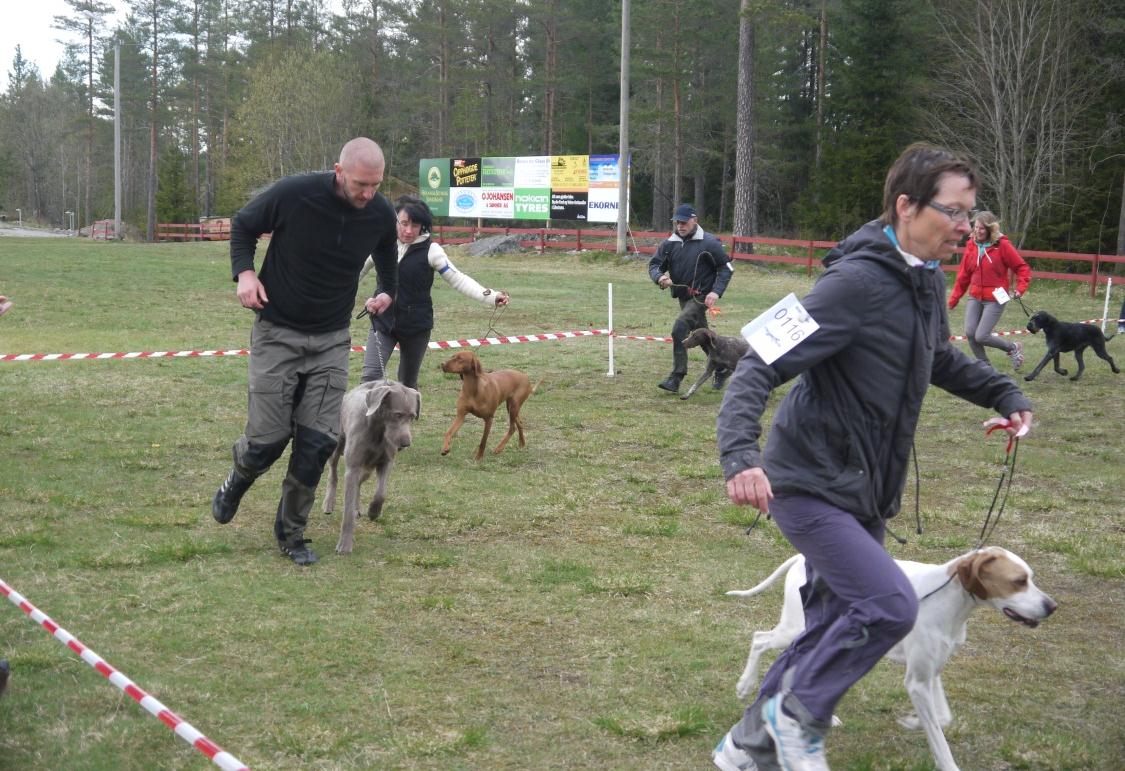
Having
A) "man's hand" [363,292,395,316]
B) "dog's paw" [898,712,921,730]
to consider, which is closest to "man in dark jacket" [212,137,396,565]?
"man's hand" [363,292,395,316]

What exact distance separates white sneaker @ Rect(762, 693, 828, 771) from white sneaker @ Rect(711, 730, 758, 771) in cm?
34

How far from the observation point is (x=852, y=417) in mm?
2947

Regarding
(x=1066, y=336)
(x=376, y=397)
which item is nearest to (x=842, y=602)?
(x=376, y=397)

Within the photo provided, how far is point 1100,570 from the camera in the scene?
19.4 ft

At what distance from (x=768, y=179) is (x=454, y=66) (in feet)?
58.0

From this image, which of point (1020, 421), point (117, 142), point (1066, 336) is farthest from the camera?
point (117, 142)

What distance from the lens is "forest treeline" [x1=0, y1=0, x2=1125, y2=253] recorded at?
1221 inches

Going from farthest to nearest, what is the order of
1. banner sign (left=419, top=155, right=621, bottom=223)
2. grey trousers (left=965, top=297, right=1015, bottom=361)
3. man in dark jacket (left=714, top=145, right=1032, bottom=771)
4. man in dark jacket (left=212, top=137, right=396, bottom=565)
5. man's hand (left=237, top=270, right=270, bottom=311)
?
banner sign (left=419, top=155, right=621, bottom=223) → grey trousers (left=965, top=297, right=1015, bottom=361) → man in dark jacket (left=212, top=137, right=396, bottom=565) → man's hand (left=237, top=270, right=270, bottom=311) → man in dark jacket (left=714, top=145, right=1032, bottom=771)

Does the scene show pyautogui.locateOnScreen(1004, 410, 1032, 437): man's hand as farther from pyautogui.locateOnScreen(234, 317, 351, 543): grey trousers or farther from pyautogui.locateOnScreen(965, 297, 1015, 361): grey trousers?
pyautogui.locateOnScreen(965, 297, 1015, 361): grey trousers

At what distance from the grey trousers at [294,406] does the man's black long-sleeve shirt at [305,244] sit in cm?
11

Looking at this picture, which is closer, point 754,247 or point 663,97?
point 754,247

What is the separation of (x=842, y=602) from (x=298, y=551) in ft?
11.6

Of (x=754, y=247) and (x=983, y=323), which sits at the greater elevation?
(x=754, y=247)

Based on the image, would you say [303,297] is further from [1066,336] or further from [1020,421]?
[1066,336]
